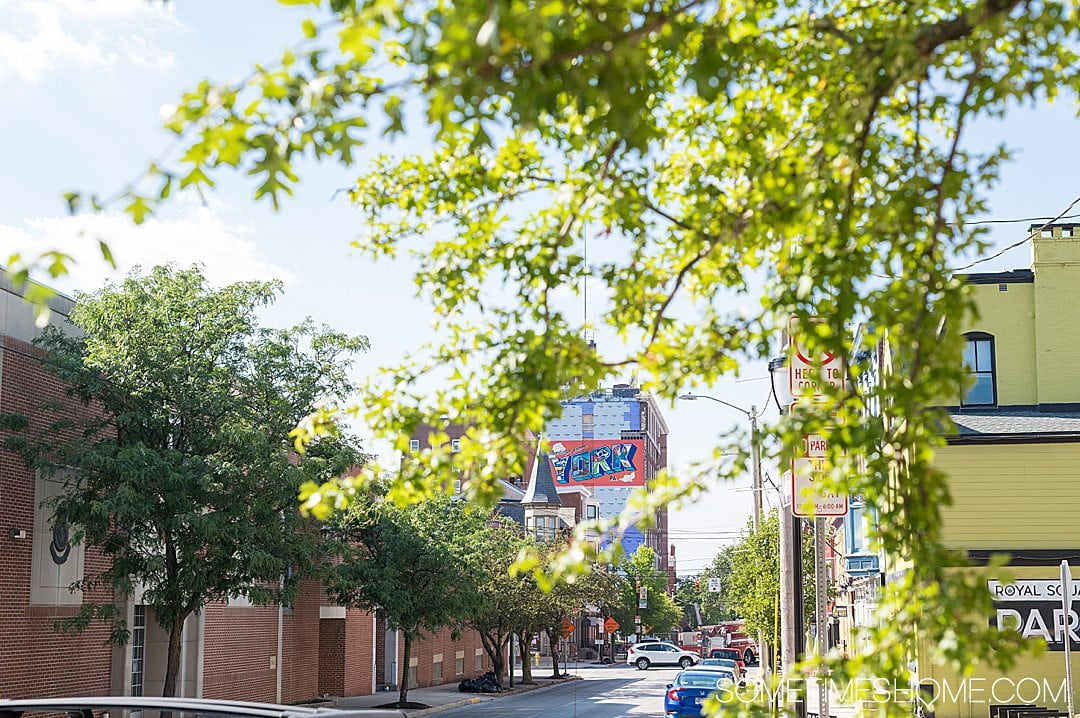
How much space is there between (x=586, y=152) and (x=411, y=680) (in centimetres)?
4773

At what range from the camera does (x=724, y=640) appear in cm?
9425

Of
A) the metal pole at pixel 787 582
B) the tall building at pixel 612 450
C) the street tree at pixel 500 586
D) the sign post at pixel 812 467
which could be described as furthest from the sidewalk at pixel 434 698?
the tall building at pixel 612 450

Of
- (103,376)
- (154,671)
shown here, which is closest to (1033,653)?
(103,376)

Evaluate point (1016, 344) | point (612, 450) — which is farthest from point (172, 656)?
point (612, 450)

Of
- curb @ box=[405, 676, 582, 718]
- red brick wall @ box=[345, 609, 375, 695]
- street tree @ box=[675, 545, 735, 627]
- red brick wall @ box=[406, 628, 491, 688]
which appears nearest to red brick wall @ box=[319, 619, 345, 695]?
red brick wall @ box=[345, 609, 375, 695]

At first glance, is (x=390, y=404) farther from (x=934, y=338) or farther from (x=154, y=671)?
(x=154, y=671)

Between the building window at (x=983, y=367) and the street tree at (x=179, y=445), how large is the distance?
59.3ft

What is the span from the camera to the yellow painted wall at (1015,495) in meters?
28.6

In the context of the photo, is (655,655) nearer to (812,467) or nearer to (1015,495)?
(1015,495)

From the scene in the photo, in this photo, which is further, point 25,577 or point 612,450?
point 612,450

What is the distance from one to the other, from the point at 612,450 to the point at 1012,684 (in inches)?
3662

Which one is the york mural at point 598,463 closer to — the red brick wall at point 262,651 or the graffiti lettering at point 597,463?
the graffiti lettering at point 597,463

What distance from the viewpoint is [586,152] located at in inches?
196

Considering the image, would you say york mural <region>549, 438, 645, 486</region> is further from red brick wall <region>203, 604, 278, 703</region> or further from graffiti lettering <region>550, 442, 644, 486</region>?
red brick wall <region>203, 604, 278, 703</region>
